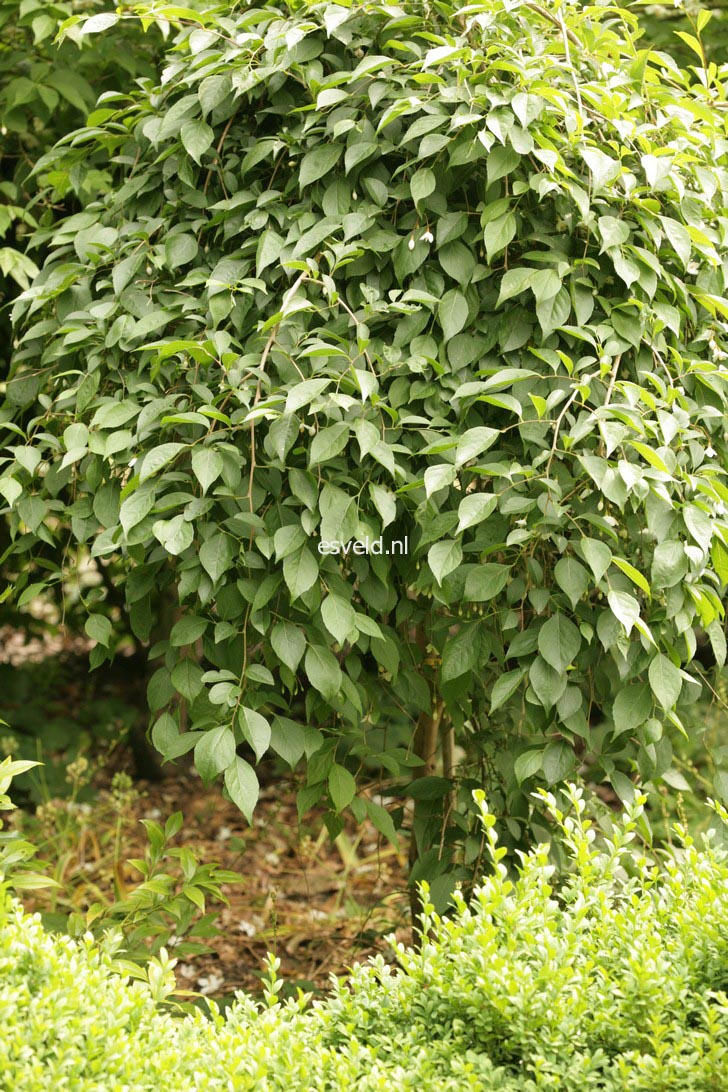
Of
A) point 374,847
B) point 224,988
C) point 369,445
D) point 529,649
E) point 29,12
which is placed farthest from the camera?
point 374,847

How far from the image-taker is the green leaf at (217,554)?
178 centimetres

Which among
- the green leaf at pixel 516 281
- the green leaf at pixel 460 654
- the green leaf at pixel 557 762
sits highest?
the green leaf at pixel 516 281

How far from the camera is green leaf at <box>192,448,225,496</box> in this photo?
171cm

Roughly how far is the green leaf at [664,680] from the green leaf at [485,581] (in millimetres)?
311

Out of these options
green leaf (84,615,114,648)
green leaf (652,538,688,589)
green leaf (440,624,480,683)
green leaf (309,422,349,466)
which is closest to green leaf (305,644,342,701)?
green leaf (440,624,480,683)

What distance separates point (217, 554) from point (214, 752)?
346 millimetres

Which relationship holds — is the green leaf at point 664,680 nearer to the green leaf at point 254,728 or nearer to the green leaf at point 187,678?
the green leaf at point 254,728

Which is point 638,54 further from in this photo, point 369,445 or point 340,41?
point 369,445

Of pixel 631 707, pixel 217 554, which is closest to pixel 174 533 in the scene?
pixel 217 554

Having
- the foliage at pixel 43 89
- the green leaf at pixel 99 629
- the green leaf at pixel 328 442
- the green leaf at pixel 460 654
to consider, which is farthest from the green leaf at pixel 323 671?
the foliage at pixel 43 89

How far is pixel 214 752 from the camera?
1.71m

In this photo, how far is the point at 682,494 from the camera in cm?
182

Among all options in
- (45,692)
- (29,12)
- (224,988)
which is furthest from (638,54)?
(45,692)

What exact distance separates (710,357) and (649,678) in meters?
0.73
